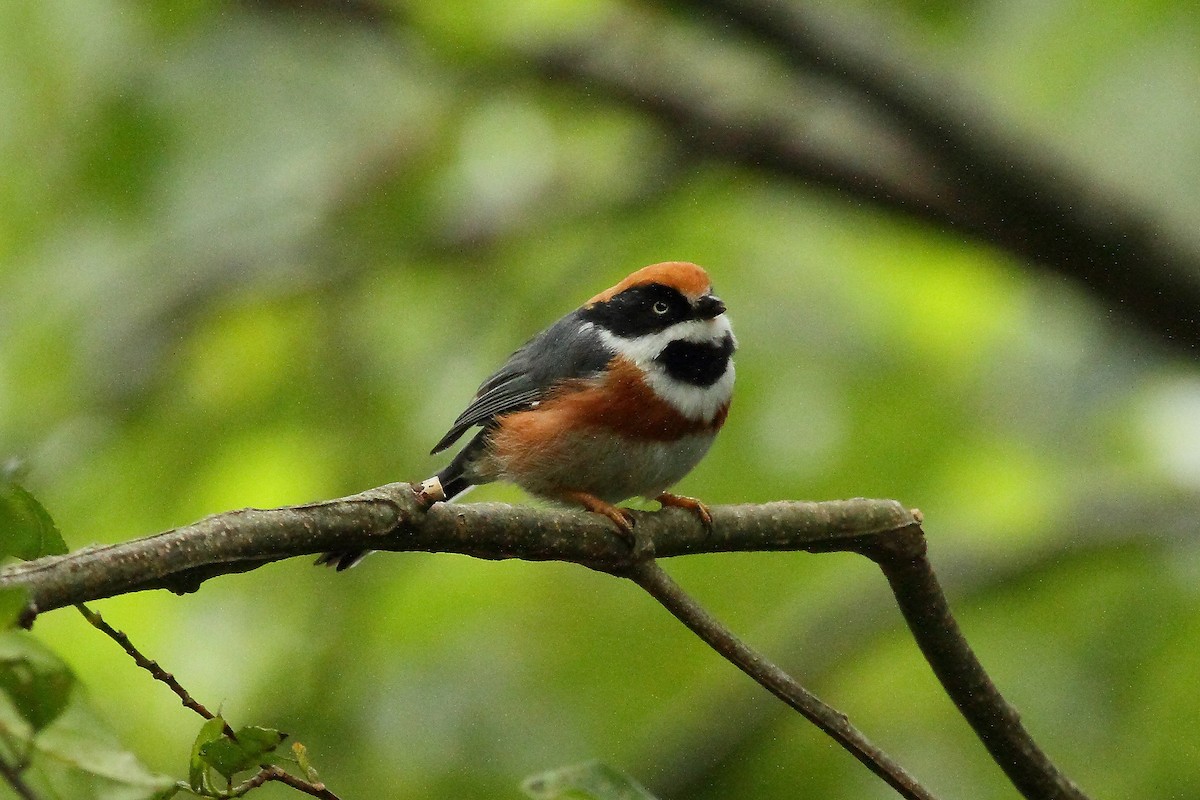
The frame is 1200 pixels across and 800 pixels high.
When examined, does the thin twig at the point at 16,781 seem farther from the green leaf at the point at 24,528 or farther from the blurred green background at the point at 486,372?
the blurred green background at the point at 486,372

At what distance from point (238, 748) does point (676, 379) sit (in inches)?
100

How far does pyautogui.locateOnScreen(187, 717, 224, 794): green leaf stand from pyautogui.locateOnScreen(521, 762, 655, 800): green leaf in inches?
Result: 17.2

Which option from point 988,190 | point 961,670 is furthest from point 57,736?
point 988,190

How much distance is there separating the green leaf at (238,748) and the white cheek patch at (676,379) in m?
2.45

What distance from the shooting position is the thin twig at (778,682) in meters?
2.57

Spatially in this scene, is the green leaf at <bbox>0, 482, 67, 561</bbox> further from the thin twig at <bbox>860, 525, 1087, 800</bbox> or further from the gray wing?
the gray wing

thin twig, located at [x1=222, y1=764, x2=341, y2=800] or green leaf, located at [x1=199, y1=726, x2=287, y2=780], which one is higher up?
green leaf, located at [x1=199, y1=726, x2=287, y2=780]

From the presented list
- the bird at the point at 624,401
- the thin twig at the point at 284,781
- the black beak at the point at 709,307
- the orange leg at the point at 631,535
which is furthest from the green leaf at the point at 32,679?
the black beak at the point at 709,307

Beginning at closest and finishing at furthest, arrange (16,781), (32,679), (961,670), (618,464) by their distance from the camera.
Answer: (16,781) → (32,679) → (961,670) → (618,464)

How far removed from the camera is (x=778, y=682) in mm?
2707

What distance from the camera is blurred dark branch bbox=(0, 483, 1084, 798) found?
203 cm

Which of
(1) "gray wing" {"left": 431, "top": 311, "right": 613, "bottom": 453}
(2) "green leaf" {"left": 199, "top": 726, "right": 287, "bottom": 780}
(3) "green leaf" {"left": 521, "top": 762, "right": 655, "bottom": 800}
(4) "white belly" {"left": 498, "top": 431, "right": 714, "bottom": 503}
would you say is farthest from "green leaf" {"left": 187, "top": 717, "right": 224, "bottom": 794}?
(1) "gray wing" {"left": 431, "top": 311, "right": 613, "bottom": 453}

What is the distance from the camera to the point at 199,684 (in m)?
5.28

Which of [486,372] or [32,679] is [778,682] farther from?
[486,372]
